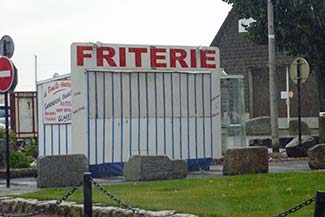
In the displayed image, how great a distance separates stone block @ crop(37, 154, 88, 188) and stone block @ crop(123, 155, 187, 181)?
105 centimetres

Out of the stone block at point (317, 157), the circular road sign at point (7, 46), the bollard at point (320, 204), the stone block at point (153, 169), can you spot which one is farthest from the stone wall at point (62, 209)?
the stone block at point (317, 157)

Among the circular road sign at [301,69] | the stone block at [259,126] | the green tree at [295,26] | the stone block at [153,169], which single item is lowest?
the stone block at [153,169]

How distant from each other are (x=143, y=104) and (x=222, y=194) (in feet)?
25.5

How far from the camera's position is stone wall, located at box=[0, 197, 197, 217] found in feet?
43.0

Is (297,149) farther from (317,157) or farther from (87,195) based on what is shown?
(87,195)

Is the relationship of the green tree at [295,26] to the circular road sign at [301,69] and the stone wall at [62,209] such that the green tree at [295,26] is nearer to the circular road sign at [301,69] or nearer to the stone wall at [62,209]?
the circular road sign at [301,69]

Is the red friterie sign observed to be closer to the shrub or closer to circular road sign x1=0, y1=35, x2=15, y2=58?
circular road sign x1=0, y1=35, x2=15, y2=58

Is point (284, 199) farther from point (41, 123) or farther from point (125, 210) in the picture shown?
point (41, 123)

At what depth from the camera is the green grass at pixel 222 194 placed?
43.1 feet

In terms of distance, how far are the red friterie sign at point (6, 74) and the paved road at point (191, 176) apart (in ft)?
6.94

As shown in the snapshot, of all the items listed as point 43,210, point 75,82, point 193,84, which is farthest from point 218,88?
point 43,210

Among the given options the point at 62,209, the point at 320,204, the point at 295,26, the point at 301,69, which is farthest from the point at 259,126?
the point at 320,204

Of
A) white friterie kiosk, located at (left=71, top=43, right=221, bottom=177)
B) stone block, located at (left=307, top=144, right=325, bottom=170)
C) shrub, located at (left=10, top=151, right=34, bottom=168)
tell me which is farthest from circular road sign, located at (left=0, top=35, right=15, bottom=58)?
stone block, located at (left=307, top=144, right=325, bottom=170)

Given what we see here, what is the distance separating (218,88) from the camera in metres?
23.9
